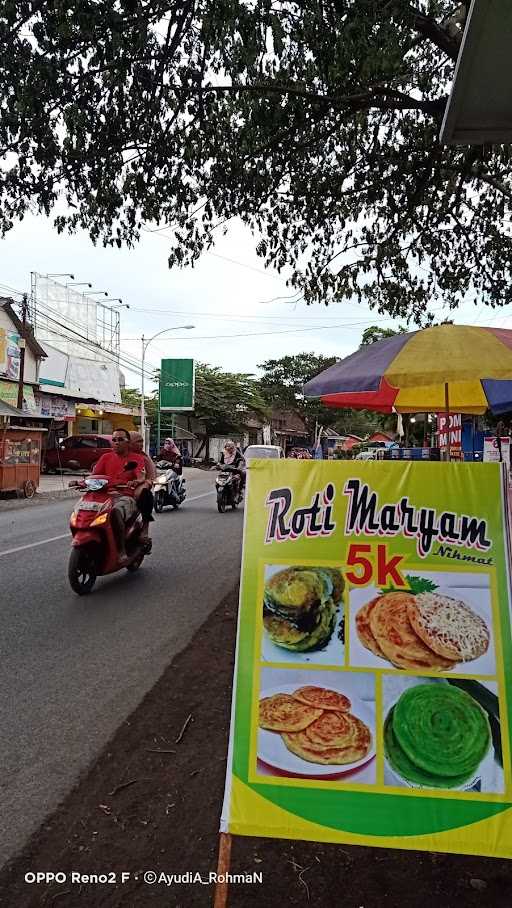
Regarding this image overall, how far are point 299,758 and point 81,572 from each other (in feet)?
17.8

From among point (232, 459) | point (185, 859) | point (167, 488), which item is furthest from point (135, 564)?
point (232, 459)

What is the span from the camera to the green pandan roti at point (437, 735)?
2348 millimetres

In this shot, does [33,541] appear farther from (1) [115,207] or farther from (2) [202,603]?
(1) [115,207]

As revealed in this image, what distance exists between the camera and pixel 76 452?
97.1 feet

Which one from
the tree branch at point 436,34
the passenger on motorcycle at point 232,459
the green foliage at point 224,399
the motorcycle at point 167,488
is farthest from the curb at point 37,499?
the green foliage at point 224,399

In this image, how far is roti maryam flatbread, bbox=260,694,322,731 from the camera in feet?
8.13

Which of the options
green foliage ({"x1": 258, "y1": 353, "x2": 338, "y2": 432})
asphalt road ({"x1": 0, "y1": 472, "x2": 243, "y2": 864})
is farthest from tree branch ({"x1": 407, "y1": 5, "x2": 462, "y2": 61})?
green foliage ({"x1": 258, "y1": 353, "x2": 338, "y2": 432})

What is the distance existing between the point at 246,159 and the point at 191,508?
11.1m

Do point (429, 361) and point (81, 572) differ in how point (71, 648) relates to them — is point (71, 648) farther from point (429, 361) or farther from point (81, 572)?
point (429, 361)

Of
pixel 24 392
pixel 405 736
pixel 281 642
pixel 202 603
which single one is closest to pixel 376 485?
pixel 281 642

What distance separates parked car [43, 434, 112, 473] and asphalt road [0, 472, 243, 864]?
1825 centimetres

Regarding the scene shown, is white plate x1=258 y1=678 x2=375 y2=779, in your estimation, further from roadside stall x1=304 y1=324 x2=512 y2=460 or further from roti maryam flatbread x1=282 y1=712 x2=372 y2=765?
roadside stall x1=304 y1=324 x2=512 y2=460

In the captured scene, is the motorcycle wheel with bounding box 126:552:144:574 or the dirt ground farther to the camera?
the motorcycle wheel with bounding box 126:552:144:574

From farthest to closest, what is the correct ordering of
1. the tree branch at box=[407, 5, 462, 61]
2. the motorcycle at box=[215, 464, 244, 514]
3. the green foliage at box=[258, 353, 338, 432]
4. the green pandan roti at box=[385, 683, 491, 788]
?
the green foliage at box=[258, 353, 338, 432] < the motorcycle at box=[215, 464, 244, 514] < the tree branch at box=[407, 5, 462, 61] < the green pandan roti at box=[385, 683, 491, 788]
